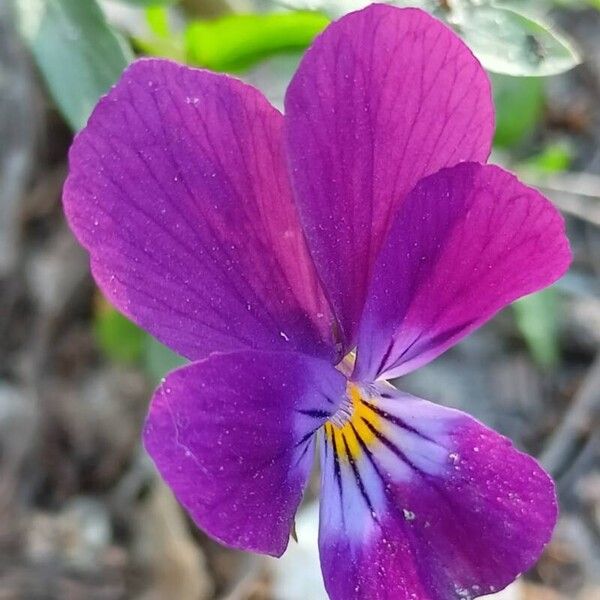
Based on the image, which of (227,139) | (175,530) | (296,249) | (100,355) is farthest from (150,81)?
(100,355)

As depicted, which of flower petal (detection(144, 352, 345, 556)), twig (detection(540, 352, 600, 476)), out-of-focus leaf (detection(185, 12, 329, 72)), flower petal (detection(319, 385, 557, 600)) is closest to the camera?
flower petal (detection(144, 352, 345, 556))

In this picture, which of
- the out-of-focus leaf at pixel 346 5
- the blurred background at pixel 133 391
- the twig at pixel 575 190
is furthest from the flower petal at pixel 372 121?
the twig at pixel 575 190

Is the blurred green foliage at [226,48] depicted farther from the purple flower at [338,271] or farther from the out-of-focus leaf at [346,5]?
the purple flower at [338,271]

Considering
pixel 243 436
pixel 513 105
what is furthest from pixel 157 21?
pixel 243 436

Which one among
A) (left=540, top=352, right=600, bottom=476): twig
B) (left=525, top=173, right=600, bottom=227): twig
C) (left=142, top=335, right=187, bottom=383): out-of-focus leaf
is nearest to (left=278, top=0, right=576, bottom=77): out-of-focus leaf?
(left=142, top=335, right=187, bottom=383): out-of-focus leaf

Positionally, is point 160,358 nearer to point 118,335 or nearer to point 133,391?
point 118,335

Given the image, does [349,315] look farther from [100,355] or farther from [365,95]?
[100,355]

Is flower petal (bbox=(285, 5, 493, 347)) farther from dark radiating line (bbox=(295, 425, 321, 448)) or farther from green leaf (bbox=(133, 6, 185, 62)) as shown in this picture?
green leaf (bbox=(133, 6, 185, 62))
